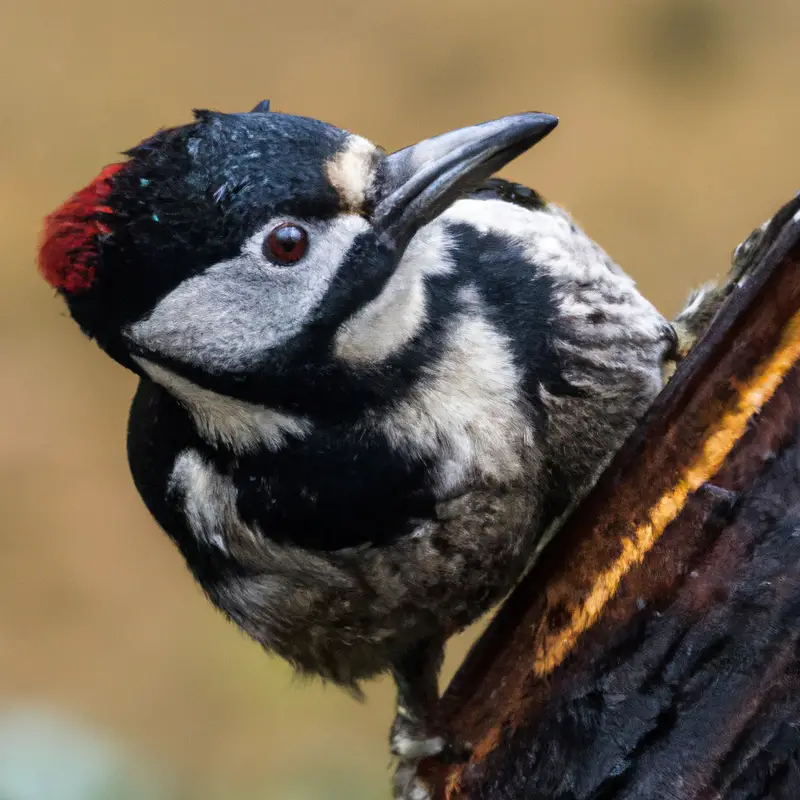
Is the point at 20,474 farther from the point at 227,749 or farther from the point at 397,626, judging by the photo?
the point at 397,626

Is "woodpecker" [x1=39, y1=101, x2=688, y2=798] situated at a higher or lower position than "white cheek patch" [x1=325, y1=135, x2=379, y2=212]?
lower

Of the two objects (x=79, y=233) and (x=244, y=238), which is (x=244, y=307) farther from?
(x=79, y=233)

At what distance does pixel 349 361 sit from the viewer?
1.14 meters

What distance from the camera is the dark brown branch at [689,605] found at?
0.92 metres

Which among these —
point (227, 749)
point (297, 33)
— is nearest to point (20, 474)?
point (227, 749)

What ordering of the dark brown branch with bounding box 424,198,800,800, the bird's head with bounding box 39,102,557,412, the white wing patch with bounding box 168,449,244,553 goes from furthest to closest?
the white wing patch with bounding box 168,449,244,553, the bird's head with bounding box 39,102,557,412, the dark brown branch with bounding box 424,198,800,800

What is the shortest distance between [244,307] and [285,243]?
0.26 feet

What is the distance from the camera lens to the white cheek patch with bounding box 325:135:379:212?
1099 millimetres

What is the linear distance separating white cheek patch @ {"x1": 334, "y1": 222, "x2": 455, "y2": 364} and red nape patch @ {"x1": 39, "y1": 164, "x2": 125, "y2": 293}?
27 cm

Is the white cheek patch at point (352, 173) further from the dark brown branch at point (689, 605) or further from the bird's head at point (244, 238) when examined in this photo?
the dark brown branch at point (689, 605)

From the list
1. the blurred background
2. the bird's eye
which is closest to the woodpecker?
the bird's eye

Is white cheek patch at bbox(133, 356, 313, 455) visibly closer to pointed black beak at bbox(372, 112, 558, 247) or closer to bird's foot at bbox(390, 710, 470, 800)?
pointed black beak at bbox(372, 112, 558, 247)

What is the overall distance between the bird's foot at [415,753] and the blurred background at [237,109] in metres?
1.99

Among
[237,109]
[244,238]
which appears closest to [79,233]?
[244,238]
